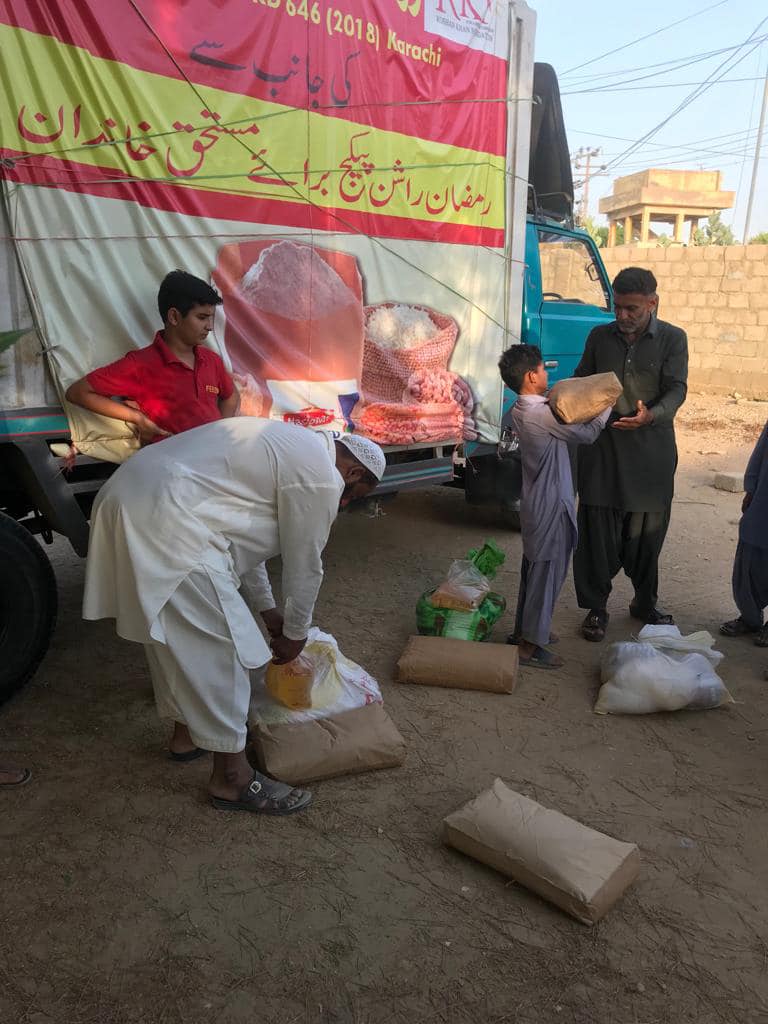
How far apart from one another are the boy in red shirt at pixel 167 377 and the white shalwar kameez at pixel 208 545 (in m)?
0.81

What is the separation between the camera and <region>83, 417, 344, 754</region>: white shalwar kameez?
6.80 ft

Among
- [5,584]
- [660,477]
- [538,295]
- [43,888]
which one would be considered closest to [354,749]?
[43,888]

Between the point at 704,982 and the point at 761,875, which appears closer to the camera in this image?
the point at 704,982

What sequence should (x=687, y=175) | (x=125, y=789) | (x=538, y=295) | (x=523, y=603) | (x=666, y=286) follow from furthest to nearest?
(x=687, y=175) → (x=666, y=286) → (x=538, y=295) → (x=523, y=603) → (x=125, y=789)

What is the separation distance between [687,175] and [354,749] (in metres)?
25.5

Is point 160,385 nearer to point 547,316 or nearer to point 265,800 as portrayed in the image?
point 265,800

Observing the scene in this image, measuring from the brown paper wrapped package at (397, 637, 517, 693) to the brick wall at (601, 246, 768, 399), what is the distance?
10101 mm

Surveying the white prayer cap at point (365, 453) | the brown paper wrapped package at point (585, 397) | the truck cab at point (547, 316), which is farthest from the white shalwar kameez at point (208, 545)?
the truck cab at point (547, 316)

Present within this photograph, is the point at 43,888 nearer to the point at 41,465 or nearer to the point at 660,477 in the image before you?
the point at 41,465

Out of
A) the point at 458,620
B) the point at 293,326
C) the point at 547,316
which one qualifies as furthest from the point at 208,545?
the point at 547,316

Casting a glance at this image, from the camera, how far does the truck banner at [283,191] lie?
2766 mm

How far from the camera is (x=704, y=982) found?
179 centimetres

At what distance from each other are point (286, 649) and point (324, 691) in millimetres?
399

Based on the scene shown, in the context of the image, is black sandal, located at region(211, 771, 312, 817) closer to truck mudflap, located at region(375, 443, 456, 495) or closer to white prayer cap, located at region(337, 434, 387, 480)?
white prayer cap, located at region(337, 434, 387, 480)
